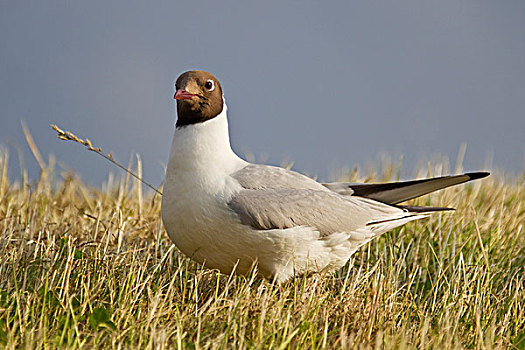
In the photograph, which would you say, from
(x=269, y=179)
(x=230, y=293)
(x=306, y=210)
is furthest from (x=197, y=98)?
(x=230, y=293)

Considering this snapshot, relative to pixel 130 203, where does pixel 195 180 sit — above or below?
above

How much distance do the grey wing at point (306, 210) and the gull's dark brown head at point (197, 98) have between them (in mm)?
541

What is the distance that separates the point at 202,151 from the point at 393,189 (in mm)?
1415

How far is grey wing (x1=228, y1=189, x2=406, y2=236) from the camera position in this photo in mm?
3502

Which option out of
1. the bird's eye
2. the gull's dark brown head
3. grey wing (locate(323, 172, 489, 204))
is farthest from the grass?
the bird's eye

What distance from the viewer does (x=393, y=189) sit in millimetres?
4293

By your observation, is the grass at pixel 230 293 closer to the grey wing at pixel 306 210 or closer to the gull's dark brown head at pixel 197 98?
the grey wing at pixel 306 210

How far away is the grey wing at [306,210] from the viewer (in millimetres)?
3502

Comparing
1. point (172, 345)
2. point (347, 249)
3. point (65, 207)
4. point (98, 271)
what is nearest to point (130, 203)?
point (65, 207)

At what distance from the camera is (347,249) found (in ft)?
13.0

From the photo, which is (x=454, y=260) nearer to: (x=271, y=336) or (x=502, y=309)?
(x=502, y=309)

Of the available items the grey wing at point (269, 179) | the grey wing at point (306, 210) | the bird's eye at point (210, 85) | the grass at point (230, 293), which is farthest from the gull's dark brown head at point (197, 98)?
the grass at point (230, 293)

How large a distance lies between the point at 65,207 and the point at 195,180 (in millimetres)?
2487

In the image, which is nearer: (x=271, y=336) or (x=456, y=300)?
(x=271, y=336)
